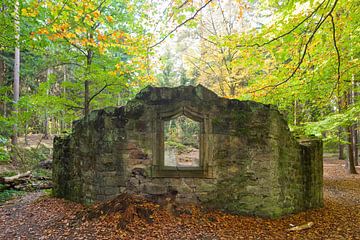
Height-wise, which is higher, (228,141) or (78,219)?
(228,141)

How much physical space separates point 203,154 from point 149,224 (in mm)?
1775

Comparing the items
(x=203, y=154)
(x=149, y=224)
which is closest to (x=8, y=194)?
(x=149, y=224)

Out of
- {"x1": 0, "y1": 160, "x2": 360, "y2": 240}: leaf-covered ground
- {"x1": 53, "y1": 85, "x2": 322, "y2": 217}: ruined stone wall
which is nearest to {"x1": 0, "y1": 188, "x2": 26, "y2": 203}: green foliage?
{"x1": 0, "y1": 160, "x2": 360, "y2": 240}: leaf-covered ground

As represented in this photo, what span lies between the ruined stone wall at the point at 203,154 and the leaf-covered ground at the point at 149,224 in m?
0.34

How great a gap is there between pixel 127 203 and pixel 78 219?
40.5 inches

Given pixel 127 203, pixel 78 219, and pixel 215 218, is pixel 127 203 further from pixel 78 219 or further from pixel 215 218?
pixel 215 218

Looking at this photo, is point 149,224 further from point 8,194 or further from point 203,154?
point 8,194

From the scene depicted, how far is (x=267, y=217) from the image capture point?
503 cm

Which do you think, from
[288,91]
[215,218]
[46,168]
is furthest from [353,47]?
[46,168]

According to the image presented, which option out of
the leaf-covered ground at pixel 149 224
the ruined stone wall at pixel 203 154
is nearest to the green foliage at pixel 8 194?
the leaf-covered ground at pixel 149 224

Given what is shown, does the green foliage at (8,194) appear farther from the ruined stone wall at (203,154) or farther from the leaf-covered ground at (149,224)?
the ruined stone wall at (203,154)

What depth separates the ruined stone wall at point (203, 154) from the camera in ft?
16.2

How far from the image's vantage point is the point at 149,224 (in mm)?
4246

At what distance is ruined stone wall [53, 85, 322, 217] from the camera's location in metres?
4.95
